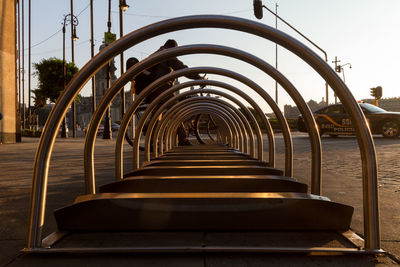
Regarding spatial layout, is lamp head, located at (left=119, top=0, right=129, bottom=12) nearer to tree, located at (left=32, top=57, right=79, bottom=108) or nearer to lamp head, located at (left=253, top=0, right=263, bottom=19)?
lamp head, located at (left=253, top=0, right=263, bottom=19)

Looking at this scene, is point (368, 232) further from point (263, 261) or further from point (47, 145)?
point (47, 145)

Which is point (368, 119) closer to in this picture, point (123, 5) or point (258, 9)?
point (258, 9)

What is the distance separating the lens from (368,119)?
1331 cm

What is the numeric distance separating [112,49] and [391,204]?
6.86 feet

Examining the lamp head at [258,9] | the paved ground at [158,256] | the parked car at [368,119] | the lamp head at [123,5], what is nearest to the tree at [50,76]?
the lamp head at [123,5]

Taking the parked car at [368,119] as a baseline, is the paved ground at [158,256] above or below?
below

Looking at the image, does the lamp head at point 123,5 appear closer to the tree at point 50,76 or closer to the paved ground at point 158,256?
the paved ground at point 158,256

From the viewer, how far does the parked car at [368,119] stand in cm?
1330

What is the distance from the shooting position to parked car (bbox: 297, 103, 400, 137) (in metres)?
13.3

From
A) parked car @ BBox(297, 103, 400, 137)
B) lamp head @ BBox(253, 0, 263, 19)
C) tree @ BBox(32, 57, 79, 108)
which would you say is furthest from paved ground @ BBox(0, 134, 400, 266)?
tree @ BBox(32, 57, 79, 108)

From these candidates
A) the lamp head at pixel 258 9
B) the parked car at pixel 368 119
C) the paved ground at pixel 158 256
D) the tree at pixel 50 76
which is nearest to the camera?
the paved ground at pixel 158 256

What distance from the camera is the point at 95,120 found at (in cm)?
214

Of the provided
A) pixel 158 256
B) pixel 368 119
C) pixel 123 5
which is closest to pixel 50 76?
pixel 123 5

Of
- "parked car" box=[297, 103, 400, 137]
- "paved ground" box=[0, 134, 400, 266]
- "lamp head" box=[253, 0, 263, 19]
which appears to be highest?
"lamp head" box=[253, 0, 263, 19]
